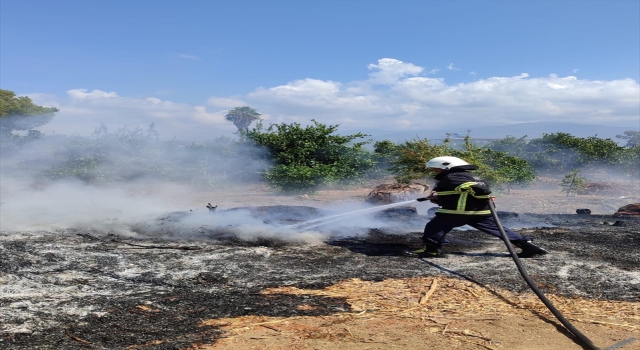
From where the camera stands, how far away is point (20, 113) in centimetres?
2270

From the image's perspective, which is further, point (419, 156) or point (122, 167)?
point (122, 167)

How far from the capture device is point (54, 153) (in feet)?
59.1

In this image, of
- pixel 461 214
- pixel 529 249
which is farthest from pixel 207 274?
pixel 529 249

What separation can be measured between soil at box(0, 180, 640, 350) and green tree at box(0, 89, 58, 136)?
59.5 feet

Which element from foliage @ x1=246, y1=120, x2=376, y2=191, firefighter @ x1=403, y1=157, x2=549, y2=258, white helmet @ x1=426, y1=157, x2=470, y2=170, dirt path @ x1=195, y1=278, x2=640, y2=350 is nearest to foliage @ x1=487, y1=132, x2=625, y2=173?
foliage @ x1=246, y1=120, x2=376, y2=191

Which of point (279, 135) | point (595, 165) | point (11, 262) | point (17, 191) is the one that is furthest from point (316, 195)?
point (595, 165)

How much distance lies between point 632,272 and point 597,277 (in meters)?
0.51

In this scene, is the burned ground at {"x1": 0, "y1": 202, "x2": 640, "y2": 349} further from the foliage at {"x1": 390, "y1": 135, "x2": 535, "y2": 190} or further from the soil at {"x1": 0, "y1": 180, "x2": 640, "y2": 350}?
the foliage at {"x1": 390, "y1": 135, "x2": 535, "y2": 190}

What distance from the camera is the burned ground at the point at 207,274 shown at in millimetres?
3320

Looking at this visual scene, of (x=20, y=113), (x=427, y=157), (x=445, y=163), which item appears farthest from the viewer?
(x=20, y=113)

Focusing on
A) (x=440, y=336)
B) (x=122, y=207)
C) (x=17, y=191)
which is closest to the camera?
(x=440, y=336)

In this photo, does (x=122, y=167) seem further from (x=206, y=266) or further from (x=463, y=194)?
(x=463, y=194)

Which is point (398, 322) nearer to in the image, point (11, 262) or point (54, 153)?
point (11, 262)

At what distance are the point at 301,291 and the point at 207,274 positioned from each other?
1.14 m
